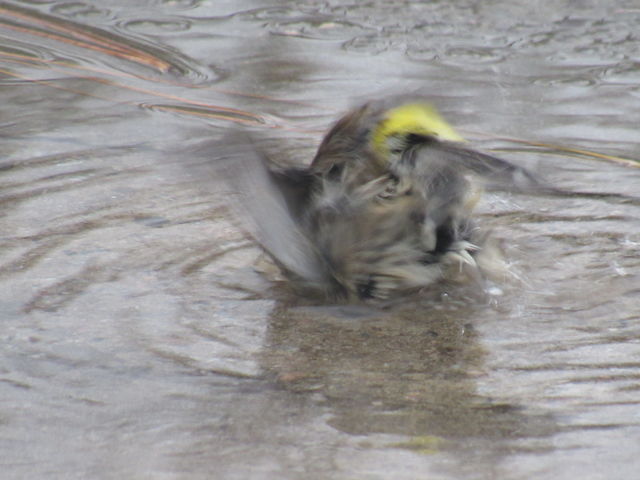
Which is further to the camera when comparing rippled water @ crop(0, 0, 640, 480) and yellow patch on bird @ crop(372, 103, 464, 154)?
yellow patch on bird @ crop(372, 103, 464, 154)

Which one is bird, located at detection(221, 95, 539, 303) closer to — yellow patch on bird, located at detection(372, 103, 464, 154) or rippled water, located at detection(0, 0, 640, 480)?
yellow patch on bird, located at detection(372, 103, 464, 154)

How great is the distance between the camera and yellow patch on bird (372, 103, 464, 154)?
122 inches

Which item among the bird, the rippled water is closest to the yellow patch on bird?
the bird

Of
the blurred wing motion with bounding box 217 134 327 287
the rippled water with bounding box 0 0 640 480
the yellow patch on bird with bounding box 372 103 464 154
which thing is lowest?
→ the rippled water with bounding box 0 0 640 480

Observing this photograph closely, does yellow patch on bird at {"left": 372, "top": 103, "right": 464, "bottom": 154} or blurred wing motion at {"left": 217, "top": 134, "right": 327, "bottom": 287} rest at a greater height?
yellow patch on bird at {"left": 372, "top": 103, "right": 464, "bottom": 154}

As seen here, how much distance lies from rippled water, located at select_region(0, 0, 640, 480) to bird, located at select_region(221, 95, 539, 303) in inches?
5.7

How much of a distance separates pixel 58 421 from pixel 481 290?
4.37 feet

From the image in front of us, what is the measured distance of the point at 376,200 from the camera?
3117 millimetres

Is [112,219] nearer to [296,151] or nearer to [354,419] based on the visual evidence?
[296,151]

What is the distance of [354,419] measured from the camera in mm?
2592

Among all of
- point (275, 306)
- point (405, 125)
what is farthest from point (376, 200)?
point (275, 306)

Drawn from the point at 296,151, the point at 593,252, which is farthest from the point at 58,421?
the point at 296,151

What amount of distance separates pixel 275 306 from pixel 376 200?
1.51ft

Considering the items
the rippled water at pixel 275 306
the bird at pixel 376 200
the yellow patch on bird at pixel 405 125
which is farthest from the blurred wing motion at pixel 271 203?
the yellow patch on bird at pixel 405 125
